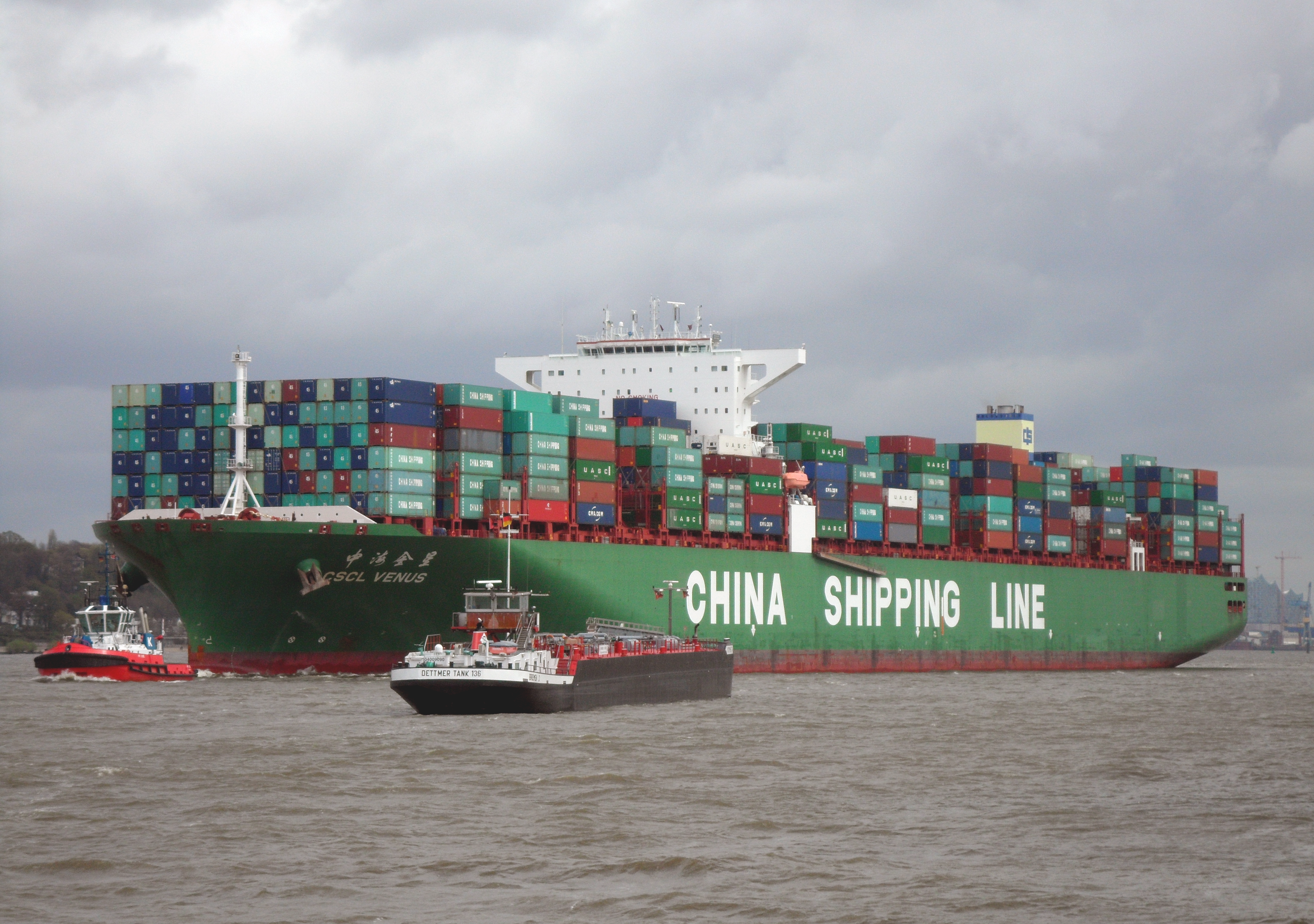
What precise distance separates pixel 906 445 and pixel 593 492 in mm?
19157

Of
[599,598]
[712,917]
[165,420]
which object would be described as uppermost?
[165,420]

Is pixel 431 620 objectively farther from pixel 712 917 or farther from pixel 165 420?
pixel 712 917

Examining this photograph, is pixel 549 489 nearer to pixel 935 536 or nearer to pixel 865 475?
pixel 865 475

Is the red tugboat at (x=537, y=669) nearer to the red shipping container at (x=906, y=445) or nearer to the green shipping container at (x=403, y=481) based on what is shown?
the green shipping container at (x=403, y=481)

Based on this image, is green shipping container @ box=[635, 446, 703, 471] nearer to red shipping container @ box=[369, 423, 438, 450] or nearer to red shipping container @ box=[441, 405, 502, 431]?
red shipping container @ box=[441, 405, 502, 431]

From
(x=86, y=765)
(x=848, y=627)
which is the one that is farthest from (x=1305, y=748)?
(x=848, y=627)

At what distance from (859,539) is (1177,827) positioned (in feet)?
139

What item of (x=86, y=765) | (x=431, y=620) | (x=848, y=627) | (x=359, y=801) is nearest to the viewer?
(x=359, y=801)

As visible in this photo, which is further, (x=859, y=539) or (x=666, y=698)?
(x=859, y=539)

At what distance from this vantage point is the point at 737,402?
214 feet

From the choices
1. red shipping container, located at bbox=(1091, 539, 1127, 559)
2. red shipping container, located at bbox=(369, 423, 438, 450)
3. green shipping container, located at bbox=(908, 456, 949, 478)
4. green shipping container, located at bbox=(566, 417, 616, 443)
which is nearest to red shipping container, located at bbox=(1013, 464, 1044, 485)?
green shipping container, located at bbox=(908, 456, 949, 478)

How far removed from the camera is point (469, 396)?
164ft

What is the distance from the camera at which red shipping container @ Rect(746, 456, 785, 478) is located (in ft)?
198

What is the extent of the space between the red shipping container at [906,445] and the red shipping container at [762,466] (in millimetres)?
8446
